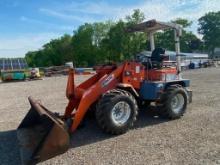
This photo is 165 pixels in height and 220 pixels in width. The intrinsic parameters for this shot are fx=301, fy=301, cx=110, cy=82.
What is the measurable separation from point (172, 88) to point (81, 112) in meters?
2.87

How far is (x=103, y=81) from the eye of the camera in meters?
7.00

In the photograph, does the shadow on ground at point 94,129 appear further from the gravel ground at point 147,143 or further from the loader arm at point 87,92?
the loader arm at point 87,92

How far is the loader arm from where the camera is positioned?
257 inches

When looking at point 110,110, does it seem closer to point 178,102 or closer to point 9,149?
point 9,149

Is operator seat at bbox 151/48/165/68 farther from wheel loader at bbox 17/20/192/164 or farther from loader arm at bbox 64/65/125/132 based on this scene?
loader arm at bbox 64/65/125/132

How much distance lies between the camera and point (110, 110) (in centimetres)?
650

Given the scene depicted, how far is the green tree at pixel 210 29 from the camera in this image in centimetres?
9071

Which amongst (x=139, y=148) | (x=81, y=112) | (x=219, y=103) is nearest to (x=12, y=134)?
(x=81, y=112)

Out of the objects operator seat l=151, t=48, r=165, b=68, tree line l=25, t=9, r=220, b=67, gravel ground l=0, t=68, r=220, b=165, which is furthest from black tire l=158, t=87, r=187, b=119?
tree line l=25, t=9, r=220, b=67

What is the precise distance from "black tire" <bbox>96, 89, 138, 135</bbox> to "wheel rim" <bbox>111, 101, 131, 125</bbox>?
53 mm

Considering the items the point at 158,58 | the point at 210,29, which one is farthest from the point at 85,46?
the point at 158,58

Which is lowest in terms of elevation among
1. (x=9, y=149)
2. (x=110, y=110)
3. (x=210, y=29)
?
(x=9, y=149)

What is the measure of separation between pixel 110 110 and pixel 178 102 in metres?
2.61

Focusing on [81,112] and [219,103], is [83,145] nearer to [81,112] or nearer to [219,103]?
[81,112]
